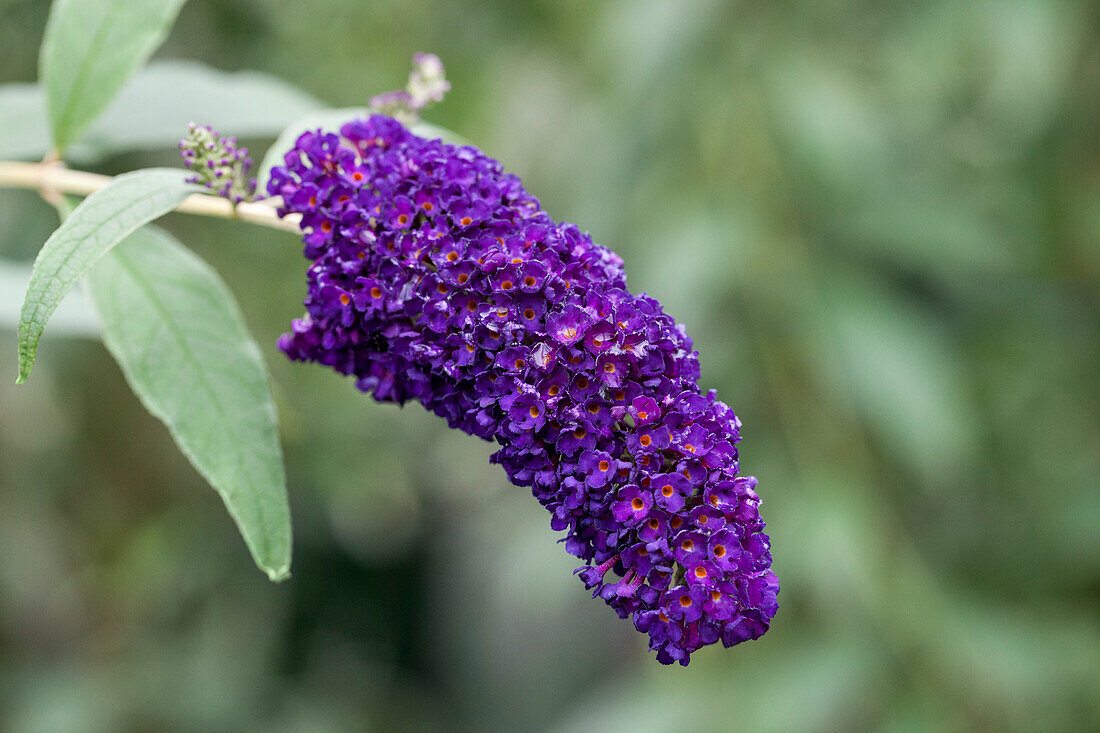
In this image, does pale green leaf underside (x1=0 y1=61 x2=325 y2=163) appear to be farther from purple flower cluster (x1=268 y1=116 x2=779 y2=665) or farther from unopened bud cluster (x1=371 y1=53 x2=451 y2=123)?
purple flower cluster (x1=268 y1=116 x2=779 y2=665)

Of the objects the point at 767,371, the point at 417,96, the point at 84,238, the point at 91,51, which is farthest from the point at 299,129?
the point at 767,371

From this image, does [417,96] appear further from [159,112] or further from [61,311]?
[61,311]

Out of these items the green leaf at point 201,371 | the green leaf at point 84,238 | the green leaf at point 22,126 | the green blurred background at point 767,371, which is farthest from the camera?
the green blurred background at point 767,371

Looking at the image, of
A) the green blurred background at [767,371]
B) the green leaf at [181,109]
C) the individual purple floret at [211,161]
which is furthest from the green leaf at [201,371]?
the green blurred background at [767,371]

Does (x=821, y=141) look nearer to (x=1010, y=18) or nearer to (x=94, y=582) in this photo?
(x=1010, y=18)

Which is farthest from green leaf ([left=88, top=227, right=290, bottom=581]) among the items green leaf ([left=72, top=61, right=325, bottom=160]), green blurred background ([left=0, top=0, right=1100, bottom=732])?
green blurred background ([left=0, top=0, right=1100, bottom=732])

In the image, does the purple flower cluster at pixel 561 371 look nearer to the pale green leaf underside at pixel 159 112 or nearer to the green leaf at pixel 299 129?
the green leaf at pixel 299 129
